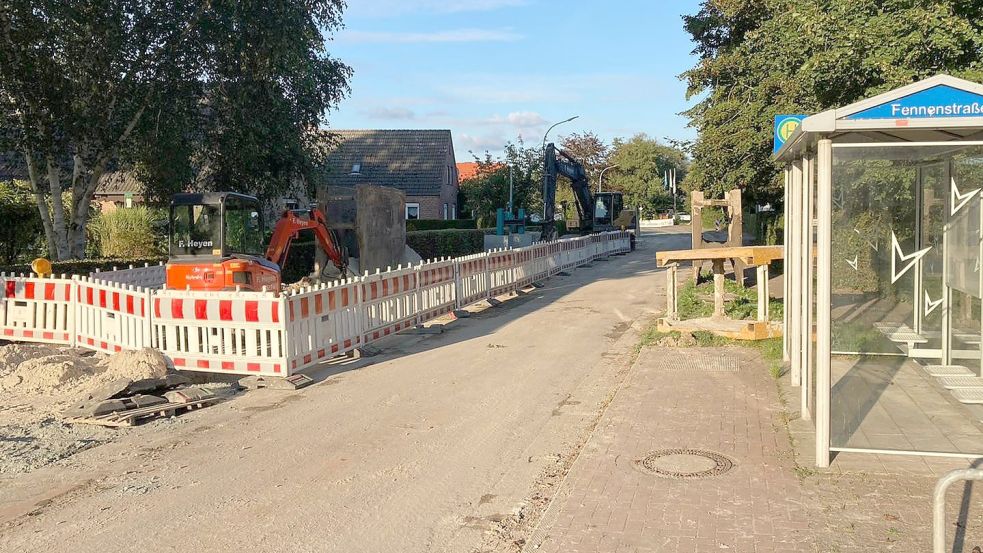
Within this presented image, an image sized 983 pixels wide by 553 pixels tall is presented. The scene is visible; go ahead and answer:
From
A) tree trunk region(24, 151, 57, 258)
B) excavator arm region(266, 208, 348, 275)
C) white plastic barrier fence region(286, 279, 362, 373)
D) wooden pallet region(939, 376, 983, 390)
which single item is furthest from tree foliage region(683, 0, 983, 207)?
tree trunk region(24, 151, 57, 258)

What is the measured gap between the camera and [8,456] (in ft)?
23.9

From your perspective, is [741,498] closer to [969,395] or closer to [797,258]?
[797,258]

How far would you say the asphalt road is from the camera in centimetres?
532

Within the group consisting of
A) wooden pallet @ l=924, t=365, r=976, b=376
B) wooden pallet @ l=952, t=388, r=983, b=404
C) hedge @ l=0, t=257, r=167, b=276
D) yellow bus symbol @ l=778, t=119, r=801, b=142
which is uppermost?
yellow bus symbol @ l=778, t=119, r=801, b=142

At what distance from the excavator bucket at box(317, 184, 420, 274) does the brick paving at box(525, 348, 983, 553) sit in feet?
46.4

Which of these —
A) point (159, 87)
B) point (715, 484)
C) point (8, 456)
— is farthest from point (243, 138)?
point (715, 484)

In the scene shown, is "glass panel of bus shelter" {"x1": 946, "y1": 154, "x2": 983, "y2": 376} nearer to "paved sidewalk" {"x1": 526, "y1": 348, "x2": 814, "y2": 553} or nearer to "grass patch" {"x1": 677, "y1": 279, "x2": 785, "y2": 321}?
"paved sidewalk" {"x1": 526, "y1": 348, "x2": 814, "y2": 553}

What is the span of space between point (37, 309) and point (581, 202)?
28.8m

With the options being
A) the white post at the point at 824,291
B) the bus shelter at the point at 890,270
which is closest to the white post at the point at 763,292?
the bus shelter at the point at 890,270

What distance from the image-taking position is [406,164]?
51000 millimetres

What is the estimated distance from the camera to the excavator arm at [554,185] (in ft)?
101

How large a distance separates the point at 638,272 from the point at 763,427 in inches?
774

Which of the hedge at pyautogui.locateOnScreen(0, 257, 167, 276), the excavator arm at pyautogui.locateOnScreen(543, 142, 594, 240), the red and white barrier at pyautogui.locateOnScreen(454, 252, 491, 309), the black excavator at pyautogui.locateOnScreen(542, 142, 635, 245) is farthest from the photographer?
the black excavator at pyautogui.locateOnScreen(542, 142, 635, 245)

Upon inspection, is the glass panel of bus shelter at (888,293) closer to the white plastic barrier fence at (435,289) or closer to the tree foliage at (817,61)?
the tree foliage at (817,61)
